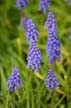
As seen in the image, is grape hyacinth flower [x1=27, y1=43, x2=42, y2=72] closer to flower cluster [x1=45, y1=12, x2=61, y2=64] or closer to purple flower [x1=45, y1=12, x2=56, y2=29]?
flower cluster [x1=45, y1=12, x2=61, y2=64]

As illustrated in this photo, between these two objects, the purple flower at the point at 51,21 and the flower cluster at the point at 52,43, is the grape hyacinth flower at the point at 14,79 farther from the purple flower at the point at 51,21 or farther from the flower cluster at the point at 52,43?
the purple flower at the point at 51,21

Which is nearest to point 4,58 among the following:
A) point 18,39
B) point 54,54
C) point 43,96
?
point 18,39

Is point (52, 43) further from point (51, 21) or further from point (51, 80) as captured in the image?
point (51, 80)

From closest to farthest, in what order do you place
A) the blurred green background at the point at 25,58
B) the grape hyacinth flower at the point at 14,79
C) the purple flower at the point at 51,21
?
the grape hyacinth flower at the point at 14,79, the purple flower at the point at 51,21, the blurred green background at the point at 25,58

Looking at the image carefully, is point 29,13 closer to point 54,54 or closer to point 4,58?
point 4,58

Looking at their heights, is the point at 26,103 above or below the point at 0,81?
below

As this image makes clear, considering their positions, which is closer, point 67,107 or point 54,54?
point 54,54

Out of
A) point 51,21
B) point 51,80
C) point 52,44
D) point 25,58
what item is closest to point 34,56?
point 52,44

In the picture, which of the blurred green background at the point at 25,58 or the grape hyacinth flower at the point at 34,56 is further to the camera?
the blurred green background at the point at 25,58

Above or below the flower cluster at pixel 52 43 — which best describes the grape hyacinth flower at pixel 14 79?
below

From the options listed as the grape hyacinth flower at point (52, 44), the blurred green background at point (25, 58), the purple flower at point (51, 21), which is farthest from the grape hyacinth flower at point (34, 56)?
the purple flower at point (51, 21)
